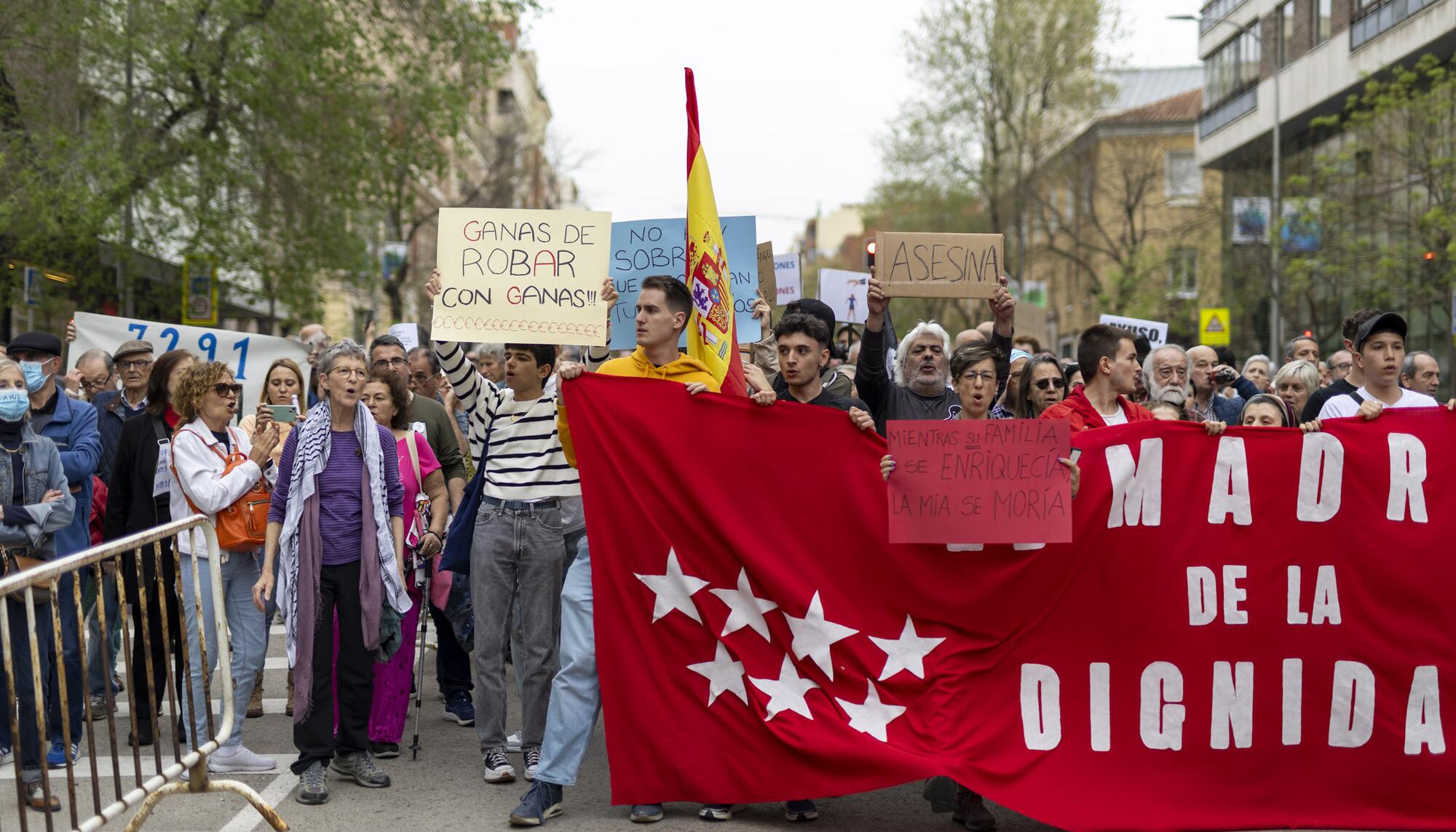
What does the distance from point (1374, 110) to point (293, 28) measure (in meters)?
17.6

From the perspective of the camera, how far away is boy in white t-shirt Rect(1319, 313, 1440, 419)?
6781mm

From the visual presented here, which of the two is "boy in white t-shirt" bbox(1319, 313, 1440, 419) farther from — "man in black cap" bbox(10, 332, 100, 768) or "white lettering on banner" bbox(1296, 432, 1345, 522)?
"man in black cap" bbox(10, 332, 100, 768)

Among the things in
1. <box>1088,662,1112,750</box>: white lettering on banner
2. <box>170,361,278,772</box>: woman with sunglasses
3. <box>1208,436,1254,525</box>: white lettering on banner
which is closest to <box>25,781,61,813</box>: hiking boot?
<box>170,361,278,772</box>: woman with sunglasses

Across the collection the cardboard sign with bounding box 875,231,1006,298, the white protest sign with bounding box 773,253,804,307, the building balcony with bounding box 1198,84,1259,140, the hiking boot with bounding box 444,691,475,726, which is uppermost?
the building balcony with bounding box 1198,84,1259,140

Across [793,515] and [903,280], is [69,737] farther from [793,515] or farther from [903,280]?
[903,280]

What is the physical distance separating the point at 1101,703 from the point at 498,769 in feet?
8.72

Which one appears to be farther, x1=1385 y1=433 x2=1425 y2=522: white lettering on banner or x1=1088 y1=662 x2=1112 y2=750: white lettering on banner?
x1=1385 y1=433 x2=1425 y2=522: white lettering on banner

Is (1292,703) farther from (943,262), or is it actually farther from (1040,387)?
(943,262)

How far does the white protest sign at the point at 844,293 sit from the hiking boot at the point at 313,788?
7.73 m

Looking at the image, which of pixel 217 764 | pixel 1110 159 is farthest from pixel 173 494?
pixel 1110 159

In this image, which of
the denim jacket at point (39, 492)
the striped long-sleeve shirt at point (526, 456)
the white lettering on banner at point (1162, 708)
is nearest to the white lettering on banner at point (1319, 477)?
the white lettering on banner at point (1162, 708)

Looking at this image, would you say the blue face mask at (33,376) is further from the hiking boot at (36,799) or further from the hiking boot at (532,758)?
the hiking boot at (532,758)

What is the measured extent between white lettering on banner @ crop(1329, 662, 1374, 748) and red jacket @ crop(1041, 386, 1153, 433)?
4.12ft

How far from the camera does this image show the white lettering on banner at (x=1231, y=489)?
592 centimetres
